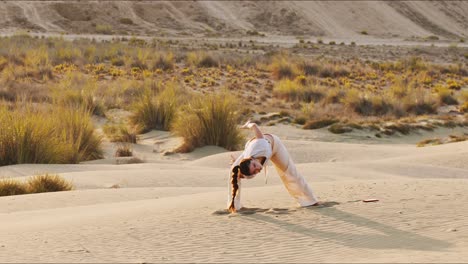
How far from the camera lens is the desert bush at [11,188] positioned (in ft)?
38.7

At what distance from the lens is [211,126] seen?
17734 millimetres

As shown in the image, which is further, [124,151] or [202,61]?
[202,61]

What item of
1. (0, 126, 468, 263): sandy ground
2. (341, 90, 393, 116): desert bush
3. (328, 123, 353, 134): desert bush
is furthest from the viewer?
(341, 90, 393, 116): desert bush

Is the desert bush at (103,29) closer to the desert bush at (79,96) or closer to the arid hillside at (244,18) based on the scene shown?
the arid hillside at (244,18)

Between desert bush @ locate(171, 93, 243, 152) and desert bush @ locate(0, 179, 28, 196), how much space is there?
5.89 m

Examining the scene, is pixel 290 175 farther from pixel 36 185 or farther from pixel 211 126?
pixel 211 126

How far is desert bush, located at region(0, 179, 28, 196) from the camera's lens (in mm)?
11805

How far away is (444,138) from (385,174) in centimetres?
709

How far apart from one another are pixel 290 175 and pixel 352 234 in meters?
1.05

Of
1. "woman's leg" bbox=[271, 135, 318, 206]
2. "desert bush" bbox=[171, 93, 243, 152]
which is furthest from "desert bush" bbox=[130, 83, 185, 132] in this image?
"woman's leg" bbox=[271, 135, 318, 206]

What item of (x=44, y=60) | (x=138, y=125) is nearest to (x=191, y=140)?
(x=138, y=125)

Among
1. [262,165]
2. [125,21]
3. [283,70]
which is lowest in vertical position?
[283,70]

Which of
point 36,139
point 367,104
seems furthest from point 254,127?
point 367,104

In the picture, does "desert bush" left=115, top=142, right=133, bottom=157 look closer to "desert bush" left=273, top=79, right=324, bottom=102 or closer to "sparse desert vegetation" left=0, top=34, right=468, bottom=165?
"sparse desert vegetation" left=0, top=34, right=468, bottom=165
